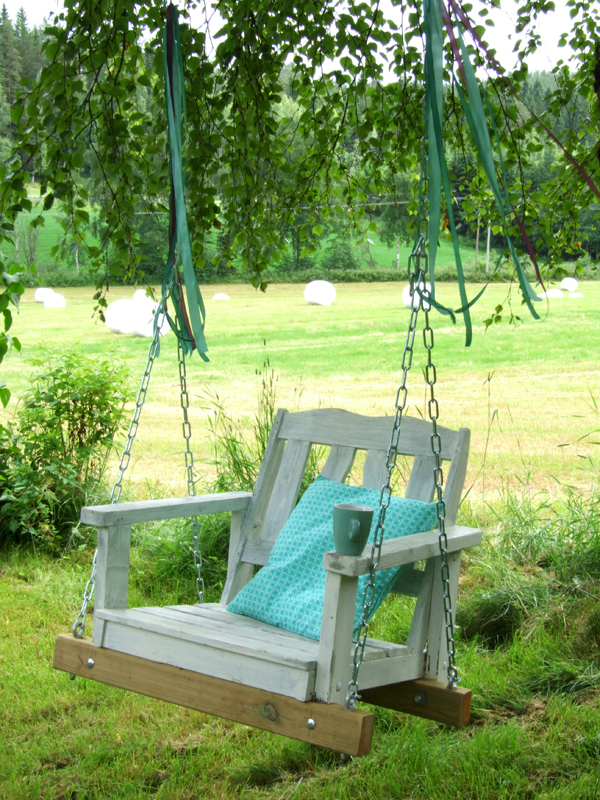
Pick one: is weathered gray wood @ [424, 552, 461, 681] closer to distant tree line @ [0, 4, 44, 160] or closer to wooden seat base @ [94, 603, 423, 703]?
wooden seat base @ [94, 603, 423, 703]

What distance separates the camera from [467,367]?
1227cm

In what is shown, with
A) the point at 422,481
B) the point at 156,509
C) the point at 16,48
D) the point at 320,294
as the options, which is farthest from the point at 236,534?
the point at 16,48

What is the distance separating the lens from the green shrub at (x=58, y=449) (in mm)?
4086

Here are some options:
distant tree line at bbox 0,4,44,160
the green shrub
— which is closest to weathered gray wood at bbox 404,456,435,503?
the green shrub

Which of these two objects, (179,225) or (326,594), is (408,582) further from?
(179,225)

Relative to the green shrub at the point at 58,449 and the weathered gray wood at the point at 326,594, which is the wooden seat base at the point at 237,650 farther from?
the green shrub at the point at 58,449

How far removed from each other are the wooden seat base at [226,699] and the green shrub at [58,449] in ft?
7.01

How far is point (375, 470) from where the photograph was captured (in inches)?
95.0

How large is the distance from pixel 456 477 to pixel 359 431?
405 millimetres

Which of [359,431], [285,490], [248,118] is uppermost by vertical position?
[248,118]

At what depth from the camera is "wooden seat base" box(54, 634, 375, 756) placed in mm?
1575

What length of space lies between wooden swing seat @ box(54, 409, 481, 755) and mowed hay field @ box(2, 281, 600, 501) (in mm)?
1275

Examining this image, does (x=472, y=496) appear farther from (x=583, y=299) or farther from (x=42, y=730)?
(x=583, y=299)

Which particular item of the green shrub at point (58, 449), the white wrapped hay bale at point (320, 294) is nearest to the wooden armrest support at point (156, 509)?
the green shrub at point (58, 449)
